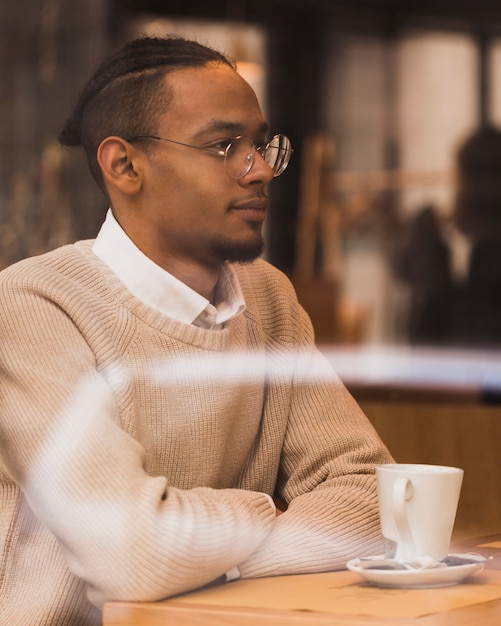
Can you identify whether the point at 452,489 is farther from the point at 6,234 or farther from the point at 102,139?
the point at 6,234

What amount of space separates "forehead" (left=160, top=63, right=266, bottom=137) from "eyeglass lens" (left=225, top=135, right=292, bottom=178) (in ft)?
0.04

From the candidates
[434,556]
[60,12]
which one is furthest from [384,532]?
[60,12]

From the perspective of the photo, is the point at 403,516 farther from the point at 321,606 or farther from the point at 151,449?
the point at 151,449

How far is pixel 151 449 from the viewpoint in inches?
43.3

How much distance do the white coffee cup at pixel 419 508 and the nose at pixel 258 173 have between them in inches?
13.0

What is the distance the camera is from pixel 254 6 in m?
4.17

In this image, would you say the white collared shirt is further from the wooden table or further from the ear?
the wooden table

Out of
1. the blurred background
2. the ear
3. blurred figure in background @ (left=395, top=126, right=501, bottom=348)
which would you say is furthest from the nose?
blurred figure in background @ (left=395, top=126, right=501, bottom=348)

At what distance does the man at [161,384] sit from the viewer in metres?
0.99

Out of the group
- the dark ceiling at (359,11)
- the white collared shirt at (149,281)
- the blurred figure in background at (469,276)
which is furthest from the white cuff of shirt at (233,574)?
the dark ceiling at (359,11)

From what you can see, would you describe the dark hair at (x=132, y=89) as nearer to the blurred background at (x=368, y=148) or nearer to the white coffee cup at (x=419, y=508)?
the white coffee cup at (x=419, y=508)

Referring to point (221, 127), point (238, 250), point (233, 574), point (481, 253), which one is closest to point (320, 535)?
point (233, 574)

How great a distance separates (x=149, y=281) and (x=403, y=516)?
37 cm

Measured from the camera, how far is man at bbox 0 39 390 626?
38.8 inches
